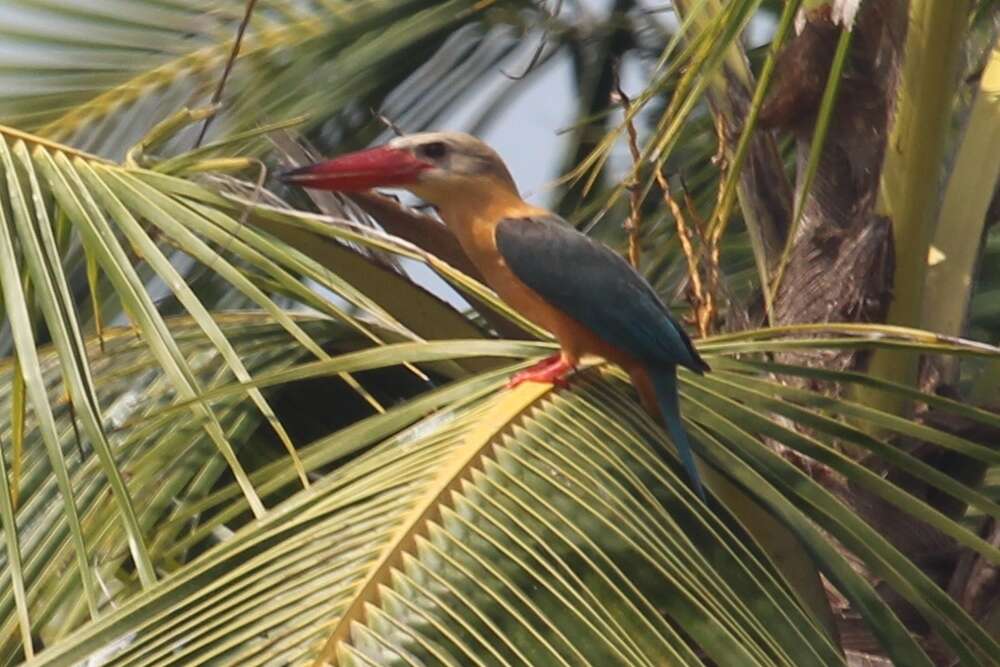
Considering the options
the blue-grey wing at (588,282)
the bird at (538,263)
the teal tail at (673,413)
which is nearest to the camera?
the teal tail at (673,413)

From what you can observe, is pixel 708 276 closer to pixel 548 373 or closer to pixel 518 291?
pixel 548 373

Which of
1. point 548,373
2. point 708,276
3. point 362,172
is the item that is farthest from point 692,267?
point 362,172

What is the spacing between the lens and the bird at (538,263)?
323 centimetres

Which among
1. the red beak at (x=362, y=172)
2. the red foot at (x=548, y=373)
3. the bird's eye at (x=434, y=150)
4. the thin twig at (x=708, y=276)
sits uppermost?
the bird's eye at (x=434, y=150)

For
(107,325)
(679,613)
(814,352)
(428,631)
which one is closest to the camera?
(428,631)

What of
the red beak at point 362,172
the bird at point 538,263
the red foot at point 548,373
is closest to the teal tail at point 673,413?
the bird at point 538,263

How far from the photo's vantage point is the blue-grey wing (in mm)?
3361

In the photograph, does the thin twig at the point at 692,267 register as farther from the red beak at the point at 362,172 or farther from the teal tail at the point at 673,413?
the red beak at the point at 362,172

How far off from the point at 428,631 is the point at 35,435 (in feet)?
5.02

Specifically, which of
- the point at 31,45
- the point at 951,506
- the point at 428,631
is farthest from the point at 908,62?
the point at 31,45

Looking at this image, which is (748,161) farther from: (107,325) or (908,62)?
(107,325)

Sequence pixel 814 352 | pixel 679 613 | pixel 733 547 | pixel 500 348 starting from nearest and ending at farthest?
pixel 679 613
pixel 733 547
pixel 500 348
pixel 814 352

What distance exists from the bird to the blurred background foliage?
64 mm

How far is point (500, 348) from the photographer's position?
3316 millimetres
